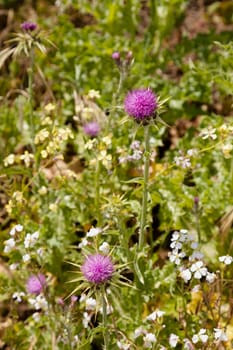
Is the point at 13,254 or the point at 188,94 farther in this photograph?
the point at 188,94

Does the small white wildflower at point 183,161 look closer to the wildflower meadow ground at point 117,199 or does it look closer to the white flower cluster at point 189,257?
the wildflower meadow ground at point 117,199

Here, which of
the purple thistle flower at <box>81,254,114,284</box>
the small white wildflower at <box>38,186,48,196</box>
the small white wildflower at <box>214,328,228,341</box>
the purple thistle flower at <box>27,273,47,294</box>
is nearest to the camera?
the purple thistle flower at <box>81,254,114,284</box>

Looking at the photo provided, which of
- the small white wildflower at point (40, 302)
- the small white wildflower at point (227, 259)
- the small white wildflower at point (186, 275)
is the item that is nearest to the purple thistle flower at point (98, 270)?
the small white wildflower at point (186, 275)

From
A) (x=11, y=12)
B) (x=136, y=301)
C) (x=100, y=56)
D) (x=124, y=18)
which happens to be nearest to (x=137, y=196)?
(x=136, y=301)

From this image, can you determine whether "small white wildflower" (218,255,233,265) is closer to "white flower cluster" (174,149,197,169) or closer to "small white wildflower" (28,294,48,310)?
"white flower cluster" (174,149,197,169)

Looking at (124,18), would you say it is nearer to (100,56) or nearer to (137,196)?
(100,56)

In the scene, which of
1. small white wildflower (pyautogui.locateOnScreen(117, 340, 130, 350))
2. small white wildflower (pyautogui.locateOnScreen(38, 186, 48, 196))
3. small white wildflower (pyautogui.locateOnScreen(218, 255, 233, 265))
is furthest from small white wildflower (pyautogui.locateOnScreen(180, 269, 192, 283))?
small white wildflower (pyautogui.locateOnScreen(38, 186, 48, 196))

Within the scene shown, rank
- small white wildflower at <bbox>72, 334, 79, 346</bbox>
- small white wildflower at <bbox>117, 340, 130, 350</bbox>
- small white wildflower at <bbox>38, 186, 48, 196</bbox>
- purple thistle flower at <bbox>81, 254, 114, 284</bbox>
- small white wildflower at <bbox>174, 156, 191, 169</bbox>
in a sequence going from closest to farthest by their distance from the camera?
purple thistle flower at <bbox>81, 254, 114, 284</bbox>, small white wildflower at <bbox>117, 340, 130, 350</bbox>, small white wildflower at <bbox>72, 334, 79, 346</bbox>, small white wildflower at <bbox>174, 156, 191, 169</bbox>, small white wildflower at <bbox>38, 186, 48, 196</bbox>
